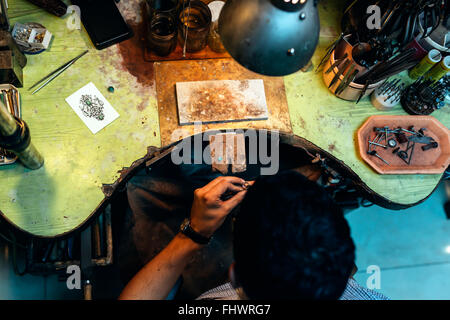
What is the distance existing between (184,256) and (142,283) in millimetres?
239

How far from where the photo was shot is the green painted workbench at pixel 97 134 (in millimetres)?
1491

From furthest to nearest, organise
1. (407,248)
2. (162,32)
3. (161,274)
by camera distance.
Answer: (407,248) → (162,32) → (161,274)

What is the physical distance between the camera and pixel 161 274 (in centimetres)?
156

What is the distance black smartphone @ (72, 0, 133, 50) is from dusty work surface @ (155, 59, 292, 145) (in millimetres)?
262

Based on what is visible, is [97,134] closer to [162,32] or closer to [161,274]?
[162,32]

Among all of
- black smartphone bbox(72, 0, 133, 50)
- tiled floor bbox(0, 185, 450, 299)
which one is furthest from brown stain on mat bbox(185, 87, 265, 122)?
tiled floor bbox(0, 185, 450, 299)

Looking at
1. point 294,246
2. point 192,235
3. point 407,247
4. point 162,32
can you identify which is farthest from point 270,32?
point 407,247

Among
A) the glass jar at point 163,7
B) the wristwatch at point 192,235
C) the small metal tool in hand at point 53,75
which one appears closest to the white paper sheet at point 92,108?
the small metal tool in hand at point 53,75

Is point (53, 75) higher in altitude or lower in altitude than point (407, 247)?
higher

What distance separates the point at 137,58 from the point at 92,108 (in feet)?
1.21

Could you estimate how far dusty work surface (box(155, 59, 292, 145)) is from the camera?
167 centimetres

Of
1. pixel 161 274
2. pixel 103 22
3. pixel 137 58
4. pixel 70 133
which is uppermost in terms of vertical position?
pixel 103 22
